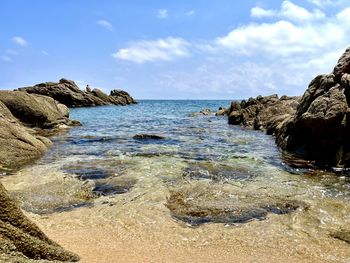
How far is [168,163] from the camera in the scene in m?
15.1

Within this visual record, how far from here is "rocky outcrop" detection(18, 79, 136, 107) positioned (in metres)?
75.8

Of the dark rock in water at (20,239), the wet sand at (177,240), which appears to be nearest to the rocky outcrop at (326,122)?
the wet sand at (177,240)

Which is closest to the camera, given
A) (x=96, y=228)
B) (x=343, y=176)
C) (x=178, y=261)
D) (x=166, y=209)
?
(x=178, y=261)

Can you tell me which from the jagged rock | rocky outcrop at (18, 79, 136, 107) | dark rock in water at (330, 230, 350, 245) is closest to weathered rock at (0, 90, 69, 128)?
dark rock in water at (330, 230, 350, 245)

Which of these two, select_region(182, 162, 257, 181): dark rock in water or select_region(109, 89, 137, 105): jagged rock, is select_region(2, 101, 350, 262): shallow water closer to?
select_region(182, 162, 257, 181): dark rock in water

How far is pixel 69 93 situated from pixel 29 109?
162ft

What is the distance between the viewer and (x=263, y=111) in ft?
117

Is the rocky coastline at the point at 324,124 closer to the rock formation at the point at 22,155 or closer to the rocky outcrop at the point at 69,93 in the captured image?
the rock formation at the point at 22,155

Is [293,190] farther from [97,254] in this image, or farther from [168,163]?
[97,254]

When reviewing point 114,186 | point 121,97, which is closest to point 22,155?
point 114,186

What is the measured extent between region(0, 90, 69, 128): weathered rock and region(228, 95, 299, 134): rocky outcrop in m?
18.2

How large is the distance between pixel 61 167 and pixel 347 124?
12058 mm

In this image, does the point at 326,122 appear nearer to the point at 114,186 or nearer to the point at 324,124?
the point at 324,124

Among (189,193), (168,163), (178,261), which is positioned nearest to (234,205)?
(189,193)
